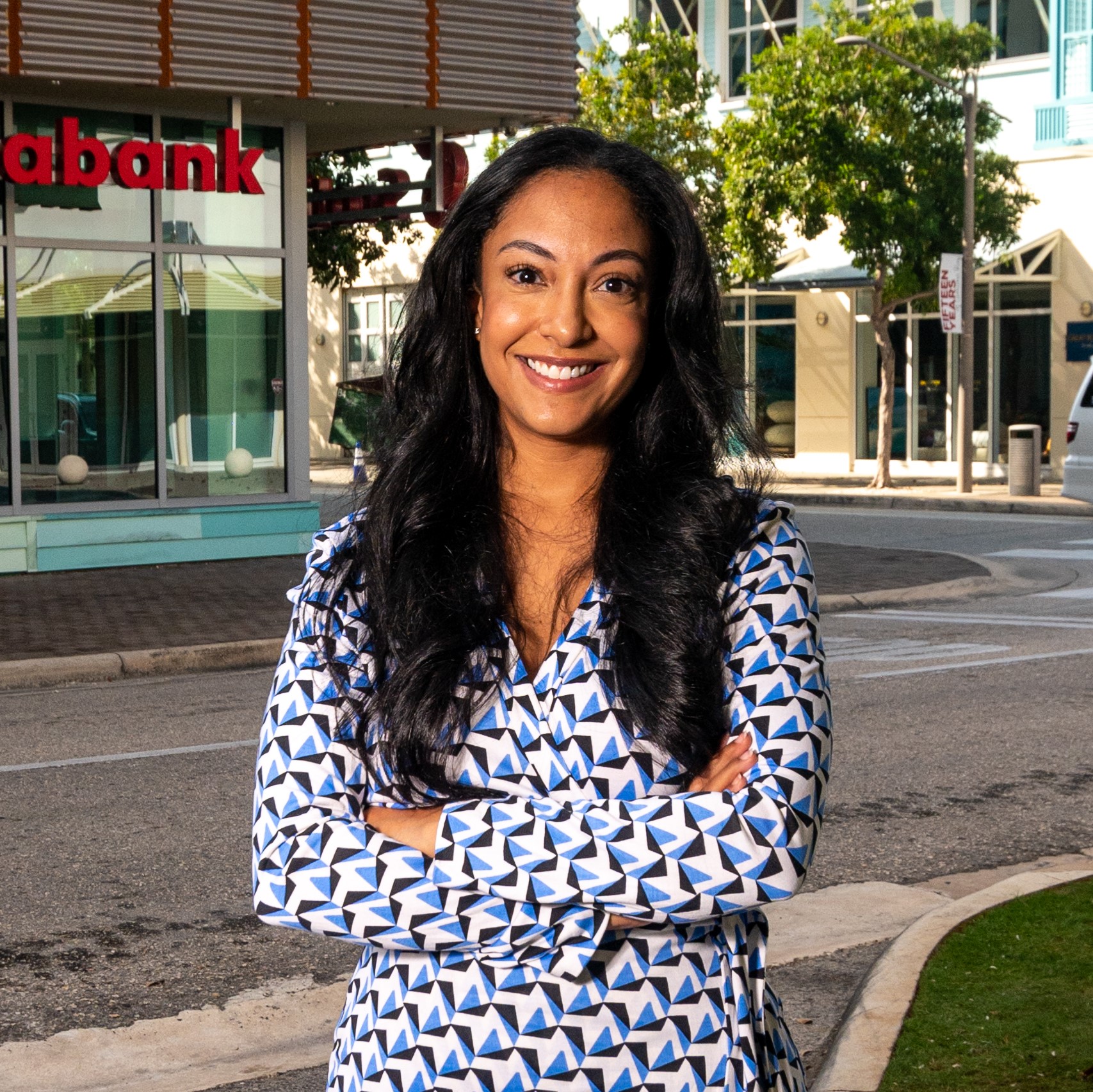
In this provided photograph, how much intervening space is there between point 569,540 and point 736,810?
426 mm

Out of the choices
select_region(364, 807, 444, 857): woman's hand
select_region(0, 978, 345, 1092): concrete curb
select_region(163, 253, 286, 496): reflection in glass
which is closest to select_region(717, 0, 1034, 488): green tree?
select_region(163, 253, 286, 496): reflection in glass

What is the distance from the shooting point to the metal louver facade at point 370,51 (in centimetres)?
1526

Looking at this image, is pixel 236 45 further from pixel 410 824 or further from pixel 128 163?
pixel 410 824

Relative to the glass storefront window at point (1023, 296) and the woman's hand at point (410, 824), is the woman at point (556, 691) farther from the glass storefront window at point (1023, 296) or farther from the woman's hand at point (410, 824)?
the glass storefront window at point (1023, 296)

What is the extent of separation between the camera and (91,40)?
14219 mm

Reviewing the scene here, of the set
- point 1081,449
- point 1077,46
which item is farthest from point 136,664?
point 1077,46

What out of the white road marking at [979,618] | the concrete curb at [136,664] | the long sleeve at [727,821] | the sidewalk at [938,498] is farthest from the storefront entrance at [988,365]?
the long sleeve at [727,821]

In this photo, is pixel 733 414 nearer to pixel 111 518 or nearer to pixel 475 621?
pixel 475 621

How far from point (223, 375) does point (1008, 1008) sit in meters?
13.0

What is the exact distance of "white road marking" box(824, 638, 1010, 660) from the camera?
1120cm

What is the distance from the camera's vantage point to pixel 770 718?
206cm

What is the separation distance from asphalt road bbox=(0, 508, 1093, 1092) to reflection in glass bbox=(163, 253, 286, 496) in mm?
5730

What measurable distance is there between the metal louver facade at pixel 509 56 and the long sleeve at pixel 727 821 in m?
14.4

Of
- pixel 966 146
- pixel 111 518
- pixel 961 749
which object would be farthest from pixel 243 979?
pixel 966 146
